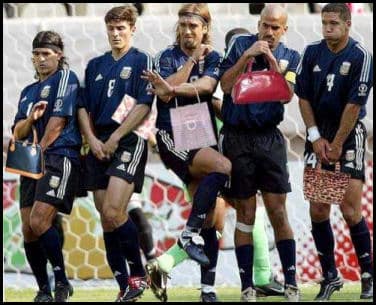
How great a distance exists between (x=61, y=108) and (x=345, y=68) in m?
1.70

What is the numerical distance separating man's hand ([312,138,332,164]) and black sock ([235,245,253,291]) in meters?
0.65

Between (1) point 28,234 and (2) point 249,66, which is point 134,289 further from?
(2) point 249,66

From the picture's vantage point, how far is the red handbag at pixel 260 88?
7.72 m

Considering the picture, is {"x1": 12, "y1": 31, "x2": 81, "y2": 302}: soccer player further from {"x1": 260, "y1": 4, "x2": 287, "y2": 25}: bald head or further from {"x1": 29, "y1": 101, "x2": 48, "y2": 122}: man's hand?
{"x1": 260, "y1": 4, "x2": 287, "y2": 25}: bald head

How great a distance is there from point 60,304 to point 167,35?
10.9ft

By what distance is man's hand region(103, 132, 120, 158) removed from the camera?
26.4ft

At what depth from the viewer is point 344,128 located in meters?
7.83

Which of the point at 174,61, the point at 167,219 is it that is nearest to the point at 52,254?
the point at 174,61

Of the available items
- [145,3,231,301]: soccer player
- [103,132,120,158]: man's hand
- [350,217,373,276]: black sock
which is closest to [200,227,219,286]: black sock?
[145,3,231,301]: soccer player

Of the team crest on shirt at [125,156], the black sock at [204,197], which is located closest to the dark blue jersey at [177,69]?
the team crest on shirt at [125,156]

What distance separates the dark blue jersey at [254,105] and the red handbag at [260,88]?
0.50 ft

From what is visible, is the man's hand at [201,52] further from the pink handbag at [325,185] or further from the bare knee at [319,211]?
the bare knee at [319,211]

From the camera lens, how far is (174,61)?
814cm

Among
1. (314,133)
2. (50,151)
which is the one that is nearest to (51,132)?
(50,151)
